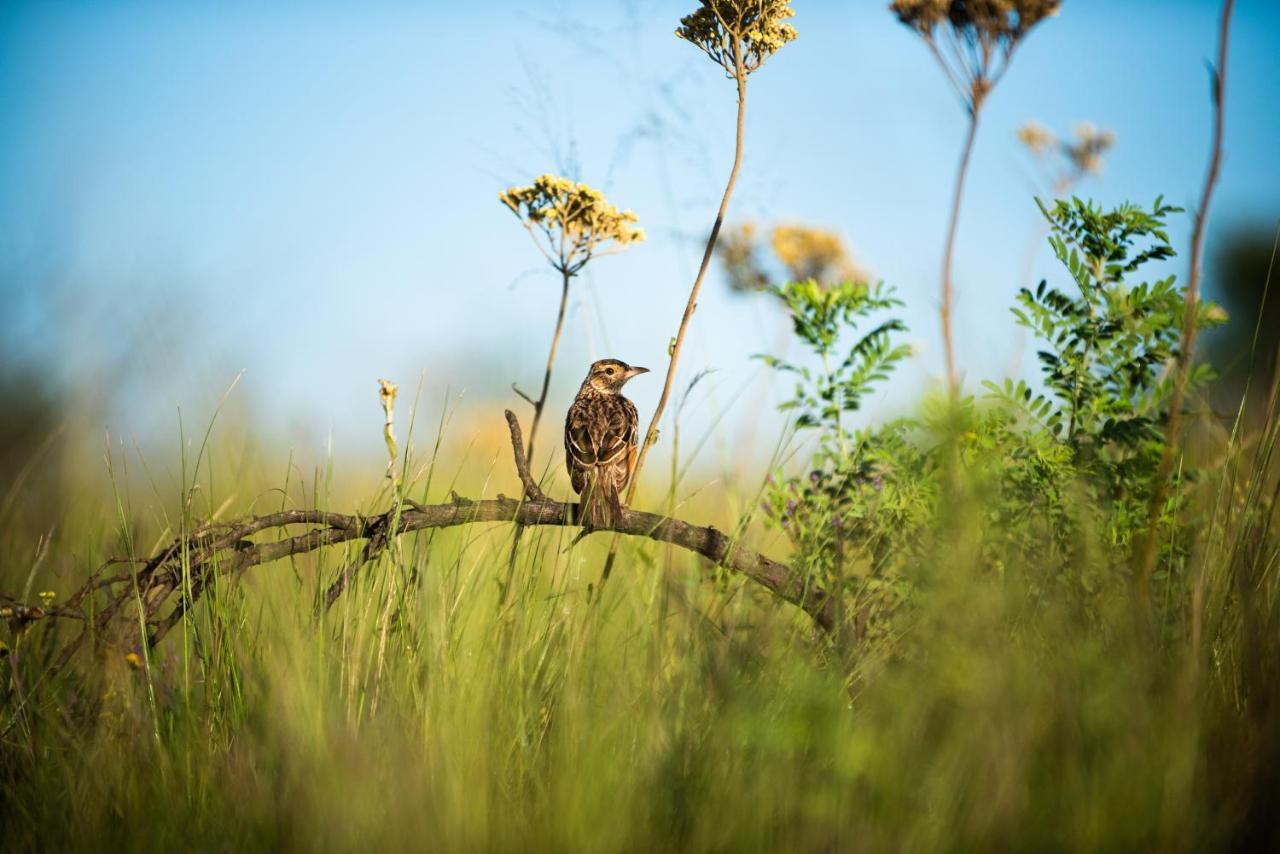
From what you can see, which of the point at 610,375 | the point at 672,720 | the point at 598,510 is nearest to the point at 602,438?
the point at 610,375

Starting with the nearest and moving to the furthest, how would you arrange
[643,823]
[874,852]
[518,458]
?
[874,852] < [643,823] < [518,458]

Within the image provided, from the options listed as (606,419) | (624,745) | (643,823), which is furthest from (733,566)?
(606,419)

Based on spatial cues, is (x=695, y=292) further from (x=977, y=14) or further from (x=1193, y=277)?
(x=977, y=14)

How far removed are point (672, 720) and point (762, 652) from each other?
1.06 feet

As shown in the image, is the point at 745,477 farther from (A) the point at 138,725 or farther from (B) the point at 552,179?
(A) the point at 138,725

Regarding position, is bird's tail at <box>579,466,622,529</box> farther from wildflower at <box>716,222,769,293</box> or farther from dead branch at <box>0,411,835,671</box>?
wildflower at <box>716,222,769,293</box>

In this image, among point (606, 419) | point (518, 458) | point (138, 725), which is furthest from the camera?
point (606, 419)

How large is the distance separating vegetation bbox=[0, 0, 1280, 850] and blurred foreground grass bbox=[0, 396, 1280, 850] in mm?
12

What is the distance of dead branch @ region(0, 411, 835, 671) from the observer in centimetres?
277

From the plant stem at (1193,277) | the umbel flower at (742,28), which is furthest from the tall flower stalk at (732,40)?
the plant stem at (1193,277)

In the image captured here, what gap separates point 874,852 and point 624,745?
69cm

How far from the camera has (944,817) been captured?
82.1 inches

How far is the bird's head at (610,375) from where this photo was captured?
554 centimetres

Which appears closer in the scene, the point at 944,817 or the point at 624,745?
the point at 944,817
